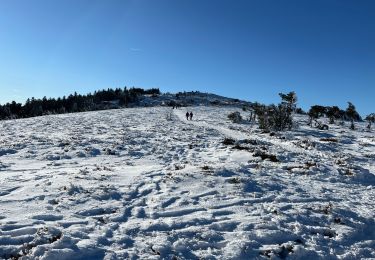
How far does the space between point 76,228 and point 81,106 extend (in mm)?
107134

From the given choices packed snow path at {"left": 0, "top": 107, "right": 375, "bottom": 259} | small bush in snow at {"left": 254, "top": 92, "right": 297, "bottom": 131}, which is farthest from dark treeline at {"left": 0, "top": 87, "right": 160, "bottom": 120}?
packed snow path at {"left": 0, "top": 107, "right": 375, "bottom": 259}

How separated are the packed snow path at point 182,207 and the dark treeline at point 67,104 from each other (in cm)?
7274

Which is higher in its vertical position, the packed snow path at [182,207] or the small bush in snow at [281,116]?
the small bush in snow at [281,116]

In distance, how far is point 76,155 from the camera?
21969mm

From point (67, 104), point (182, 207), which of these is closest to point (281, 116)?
point (182, 207)

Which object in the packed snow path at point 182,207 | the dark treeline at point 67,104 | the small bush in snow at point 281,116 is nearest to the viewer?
the packed snow path at point 182,207

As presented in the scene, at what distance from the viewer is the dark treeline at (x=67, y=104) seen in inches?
3946

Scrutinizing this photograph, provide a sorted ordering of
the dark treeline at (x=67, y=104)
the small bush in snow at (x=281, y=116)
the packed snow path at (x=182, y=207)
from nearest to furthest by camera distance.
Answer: the packed snow path at (x=182, y=207), the small bush in snow at (x=281, y=116), the dark treeline at (x=67, y=104)

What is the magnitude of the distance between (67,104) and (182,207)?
110 metres

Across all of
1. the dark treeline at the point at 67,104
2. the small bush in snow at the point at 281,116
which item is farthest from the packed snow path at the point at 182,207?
the dark treeline at the point at 67,104

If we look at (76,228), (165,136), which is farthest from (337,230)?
(165,136)

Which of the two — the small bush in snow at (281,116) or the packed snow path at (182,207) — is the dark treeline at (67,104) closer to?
the small bush in snow at (281,116)

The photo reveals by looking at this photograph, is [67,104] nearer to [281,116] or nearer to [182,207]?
[281,116]

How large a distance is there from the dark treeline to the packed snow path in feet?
239
